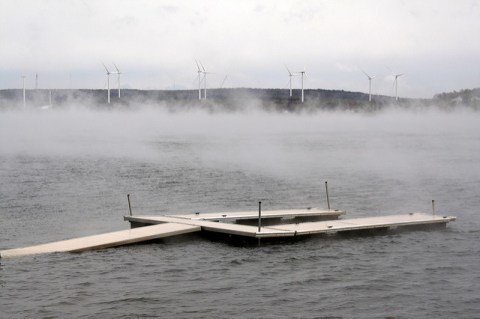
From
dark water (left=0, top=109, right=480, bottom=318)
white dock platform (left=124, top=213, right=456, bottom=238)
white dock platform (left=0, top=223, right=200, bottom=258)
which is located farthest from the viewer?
white dock platform (left=124, top=213, right=456, bottom=238)

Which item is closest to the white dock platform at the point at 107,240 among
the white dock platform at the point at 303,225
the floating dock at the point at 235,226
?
the floating dock at the point at 235,226

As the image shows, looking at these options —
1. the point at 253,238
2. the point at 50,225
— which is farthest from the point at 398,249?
the point at 50,225

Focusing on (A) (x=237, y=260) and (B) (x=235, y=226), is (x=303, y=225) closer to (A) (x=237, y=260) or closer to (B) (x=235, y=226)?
(B) (x=235, y=226)

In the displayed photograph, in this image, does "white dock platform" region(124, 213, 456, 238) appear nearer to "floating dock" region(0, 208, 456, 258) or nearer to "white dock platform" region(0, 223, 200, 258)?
"floating dock" region(0, 208, 456, 258)

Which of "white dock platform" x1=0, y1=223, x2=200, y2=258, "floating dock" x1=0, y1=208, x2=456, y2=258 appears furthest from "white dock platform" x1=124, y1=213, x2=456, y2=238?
"white dock platform" x1=0, y1=223, x2=200, y2=258

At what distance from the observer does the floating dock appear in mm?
34656

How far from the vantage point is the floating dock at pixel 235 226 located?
34656mm

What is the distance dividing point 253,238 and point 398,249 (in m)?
6.36

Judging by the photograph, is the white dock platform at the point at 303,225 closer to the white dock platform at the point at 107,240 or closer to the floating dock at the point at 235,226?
the floating dock at the point at 235,226

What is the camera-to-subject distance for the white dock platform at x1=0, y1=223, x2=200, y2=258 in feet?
110

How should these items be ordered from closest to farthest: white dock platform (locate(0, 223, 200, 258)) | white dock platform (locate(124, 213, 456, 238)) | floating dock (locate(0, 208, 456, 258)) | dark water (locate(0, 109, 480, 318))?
dark water (locate(0, 109, 480, 318)) < white dock platform (locate(0, 223, 200, 258)) < floating dock (locate(0, 208, 456, 258)) < white dock platform (locate(124, 213, 456, 238))

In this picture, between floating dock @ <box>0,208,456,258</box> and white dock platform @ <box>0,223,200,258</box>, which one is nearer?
white dock platform @ <box>0,223,200,258</box>

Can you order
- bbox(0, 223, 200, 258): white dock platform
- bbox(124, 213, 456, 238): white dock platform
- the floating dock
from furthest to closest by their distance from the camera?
1. bbox(124, 213, 456, 238): white dock platform
2. the floating dock
3. bbox(0, 223, 200, 258): white dock platform

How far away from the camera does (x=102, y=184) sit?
77.4 m
